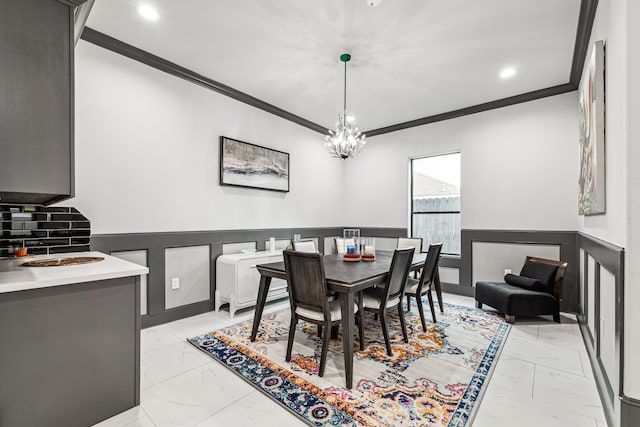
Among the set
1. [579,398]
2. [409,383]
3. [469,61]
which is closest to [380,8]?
[469,61]

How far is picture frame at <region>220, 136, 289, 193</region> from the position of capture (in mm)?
3865

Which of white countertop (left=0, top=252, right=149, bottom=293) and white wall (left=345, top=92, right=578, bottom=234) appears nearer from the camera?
white countertop (left=0, top=252, right=149, bottom=293)

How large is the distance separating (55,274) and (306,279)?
59.6 inches

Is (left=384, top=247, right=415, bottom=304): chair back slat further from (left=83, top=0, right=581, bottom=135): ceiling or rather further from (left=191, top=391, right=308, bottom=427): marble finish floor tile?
(left=83, top=0, right=581, bottom=135): ceiling

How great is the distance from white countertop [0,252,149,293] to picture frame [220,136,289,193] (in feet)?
7.10

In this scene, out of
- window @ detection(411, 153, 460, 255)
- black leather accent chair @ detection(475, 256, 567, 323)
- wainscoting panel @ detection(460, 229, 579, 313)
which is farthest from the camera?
window @ detection(411, 153, 460, 255)

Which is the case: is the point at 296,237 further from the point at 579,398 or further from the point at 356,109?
the point at 579,398

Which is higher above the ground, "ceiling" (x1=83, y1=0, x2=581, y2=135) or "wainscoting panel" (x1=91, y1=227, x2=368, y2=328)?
"ceiling" (x1=83, y1=0, x2=581, y2=135)

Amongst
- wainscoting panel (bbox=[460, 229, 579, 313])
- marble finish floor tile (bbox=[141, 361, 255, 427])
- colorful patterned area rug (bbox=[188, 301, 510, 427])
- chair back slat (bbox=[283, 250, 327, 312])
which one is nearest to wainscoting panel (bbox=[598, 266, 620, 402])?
colorful patterned area rug (bbox=[188, 301, 510, 427])

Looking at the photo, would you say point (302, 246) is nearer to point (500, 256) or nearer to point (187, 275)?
point (187, 275)

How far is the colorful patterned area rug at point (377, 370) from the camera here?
1.80 meters

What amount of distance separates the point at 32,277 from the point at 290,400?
162 cm

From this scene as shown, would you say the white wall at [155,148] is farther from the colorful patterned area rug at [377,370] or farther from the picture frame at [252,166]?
the colorful patterned area rug at [377,370]

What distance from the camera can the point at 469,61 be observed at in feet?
10.5
